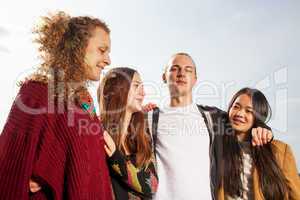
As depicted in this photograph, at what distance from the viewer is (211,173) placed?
14.1ft

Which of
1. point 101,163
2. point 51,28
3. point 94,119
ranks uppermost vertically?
point 51,28

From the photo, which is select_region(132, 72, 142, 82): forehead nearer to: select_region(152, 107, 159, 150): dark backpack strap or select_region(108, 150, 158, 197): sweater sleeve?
select_region(152, 107, 159, 150): dark backpack strap

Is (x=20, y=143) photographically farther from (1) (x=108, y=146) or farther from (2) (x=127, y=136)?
(2) (x=127, y=136)

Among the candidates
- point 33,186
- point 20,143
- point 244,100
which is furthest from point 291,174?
point 20,143

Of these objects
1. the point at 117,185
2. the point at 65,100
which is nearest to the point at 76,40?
the point at 65,100

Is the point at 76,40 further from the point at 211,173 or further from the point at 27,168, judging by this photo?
the point at 211,173

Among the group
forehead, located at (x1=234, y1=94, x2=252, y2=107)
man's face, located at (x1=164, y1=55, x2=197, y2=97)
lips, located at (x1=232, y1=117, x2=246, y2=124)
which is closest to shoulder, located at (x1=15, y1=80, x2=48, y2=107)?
man's face, located at (x1=164, y1=55, x2=197, y2=97)

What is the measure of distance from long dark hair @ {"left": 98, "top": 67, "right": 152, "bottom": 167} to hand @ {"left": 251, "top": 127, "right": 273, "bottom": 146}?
1.31m

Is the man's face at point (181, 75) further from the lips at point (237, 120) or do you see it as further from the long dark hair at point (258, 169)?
the long dark hair at point (258, 169)

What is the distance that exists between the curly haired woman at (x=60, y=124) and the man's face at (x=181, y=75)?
1637 mm

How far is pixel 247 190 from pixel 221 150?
1.99 feet

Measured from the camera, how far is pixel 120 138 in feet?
12.9

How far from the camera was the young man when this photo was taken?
413cm

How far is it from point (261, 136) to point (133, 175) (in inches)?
70.4
